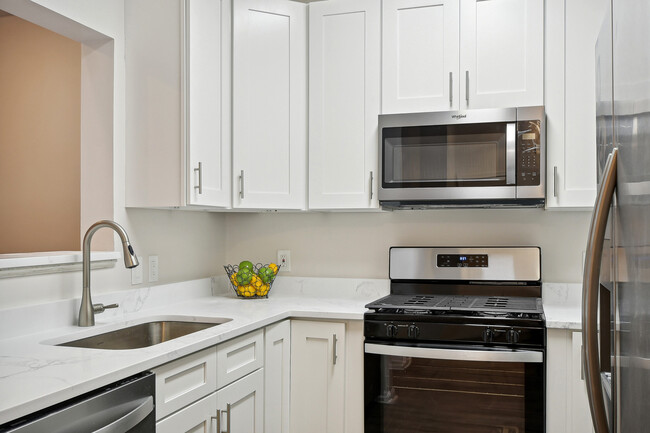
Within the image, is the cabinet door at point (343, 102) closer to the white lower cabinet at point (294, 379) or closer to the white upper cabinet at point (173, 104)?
the white upper cabinet at point (173, 104)

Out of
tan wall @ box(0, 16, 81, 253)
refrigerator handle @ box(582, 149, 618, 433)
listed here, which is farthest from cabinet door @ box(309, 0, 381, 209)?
refrigerator handle @ box(582, 149, 618, 433)

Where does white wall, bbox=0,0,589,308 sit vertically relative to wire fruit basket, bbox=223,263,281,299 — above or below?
above

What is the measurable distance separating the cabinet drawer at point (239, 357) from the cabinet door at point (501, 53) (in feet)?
4.59

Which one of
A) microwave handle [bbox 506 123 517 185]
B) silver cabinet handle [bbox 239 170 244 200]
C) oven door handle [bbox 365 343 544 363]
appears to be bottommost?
oven door handle [bbox 365 343 544 363]

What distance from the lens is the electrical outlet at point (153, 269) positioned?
2648mm

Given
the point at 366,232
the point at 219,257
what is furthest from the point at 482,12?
the point at 219,257

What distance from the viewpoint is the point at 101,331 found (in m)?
2.11

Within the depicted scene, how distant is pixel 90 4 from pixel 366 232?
1680 mm

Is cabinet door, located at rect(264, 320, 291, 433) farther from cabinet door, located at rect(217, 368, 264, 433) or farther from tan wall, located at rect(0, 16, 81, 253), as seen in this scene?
tan wall, located at rect(0, 16, 81, 253)

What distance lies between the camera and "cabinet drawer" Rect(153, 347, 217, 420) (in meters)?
1.71

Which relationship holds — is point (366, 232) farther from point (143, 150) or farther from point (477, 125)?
point (143, 150)

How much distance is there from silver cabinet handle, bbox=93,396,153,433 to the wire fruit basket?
133cm

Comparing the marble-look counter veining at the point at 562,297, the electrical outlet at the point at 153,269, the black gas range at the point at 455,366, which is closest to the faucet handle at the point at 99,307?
the electrical outlet at the point at 153,269

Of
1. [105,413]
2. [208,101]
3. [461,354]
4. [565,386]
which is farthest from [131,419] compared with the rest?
[565,386]
